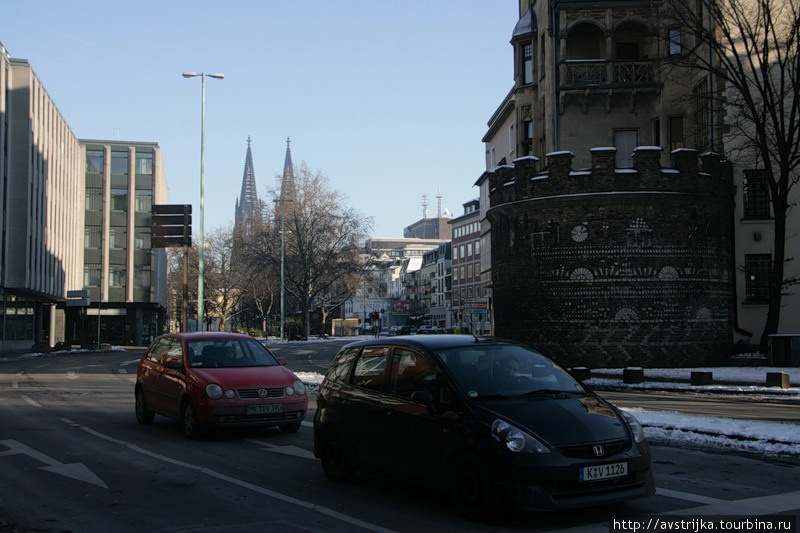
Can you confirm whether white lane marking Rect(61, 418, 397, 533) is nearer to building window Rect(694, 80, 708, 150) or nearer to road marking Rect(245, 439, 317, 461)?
road marking Rect(245, 439, 317, 461)

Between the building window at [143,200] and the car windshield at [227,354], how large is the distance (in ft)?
212

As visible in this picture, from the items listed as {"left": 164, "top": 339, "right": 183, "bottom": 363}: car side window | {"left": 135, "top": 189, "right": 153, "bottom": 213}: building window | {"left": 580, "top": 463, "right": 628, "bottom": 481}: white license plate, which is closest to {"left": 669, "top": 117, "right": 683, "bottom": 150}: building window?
{"left": 164, "top": 339, "right": 183, "bottom": 363}: car side window

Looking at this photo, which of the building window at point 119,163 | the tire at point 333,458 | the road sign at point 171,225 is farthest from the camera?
the building window at point 119,163

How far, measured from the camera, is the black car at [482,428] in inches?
247

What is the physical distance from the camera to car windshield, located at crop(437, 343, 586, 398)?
712cm

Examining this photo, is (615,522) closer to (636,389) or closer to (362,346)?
(362,346)

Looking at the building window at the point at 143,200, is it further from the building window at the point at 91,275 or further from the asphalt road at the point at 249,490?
the asphalt road at the point at 249,490

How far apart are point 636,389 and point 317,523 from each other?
643 inches

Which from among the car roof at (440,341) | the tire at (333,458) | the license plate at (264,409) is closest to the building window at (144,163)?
the license plate at (264,409)

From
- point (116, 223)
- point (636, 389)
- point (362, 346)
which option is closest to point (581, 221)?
point (636, 389)

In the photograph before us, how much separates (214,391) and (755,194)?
25.2 m

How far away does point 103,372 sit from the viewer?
2944cm

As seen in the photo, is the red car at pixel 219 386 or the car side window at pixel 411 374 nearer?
the car side window at pixel 411 374

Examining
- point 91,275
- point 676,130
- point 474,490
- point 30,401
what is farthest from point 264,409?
point 91,275
